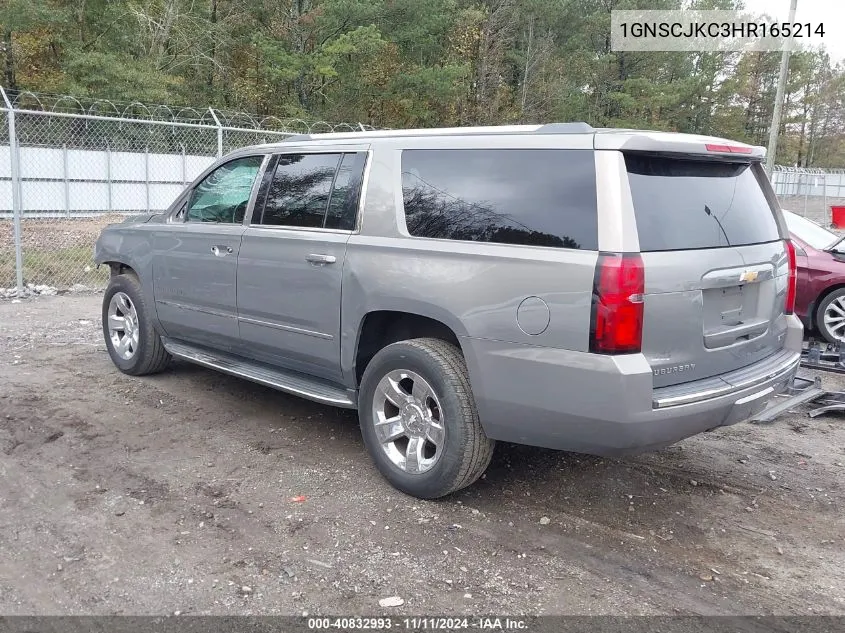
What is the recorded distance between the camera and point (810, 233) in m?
8.82

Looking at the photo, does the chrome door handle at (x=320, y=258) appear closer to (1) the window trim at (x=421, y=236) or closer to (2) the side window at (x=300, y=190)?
(2) the side window at (x=300, y=190)

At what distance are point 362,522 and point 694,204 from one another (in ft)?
7.62

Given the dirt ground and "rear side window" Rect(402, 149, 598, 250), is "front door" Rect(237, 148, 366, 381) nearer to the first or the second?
"rear side window" Rect(402, 149, 598, 250)

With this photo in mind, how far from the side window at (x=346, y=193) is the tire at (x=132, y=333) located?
90.3 inches

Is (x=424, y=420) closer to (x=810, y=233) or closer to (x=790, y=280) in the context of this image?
(x=790, y=280)

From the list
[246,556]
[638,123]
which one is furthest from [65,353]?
[638,123]

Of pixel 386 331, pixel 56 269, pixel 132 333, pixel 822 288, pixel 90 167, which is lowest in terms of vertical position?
pixel 56 269

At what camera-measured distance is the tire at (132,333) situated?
5.97 metres

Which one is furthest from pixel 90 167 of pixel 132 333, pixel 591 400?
pixel 591 400

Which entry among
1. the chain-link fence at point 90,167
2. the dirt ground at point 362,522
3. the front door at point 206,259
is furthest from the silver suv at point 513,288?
the chain-link fence at point 90,167

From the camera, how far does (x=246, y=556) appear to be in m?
3.39

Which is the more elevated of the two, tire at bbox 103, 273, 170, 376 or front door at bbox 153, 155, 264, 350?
front door at bbox 153, 155, 264, 350

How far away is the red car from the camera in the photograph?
822cm

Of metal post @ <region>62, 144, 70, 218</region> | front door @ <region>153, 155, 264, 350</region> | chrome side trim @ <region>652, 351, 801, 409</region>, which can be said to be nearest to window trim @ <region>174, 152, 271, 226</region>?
front door @ <region>153, 155, 264, 350</region>
